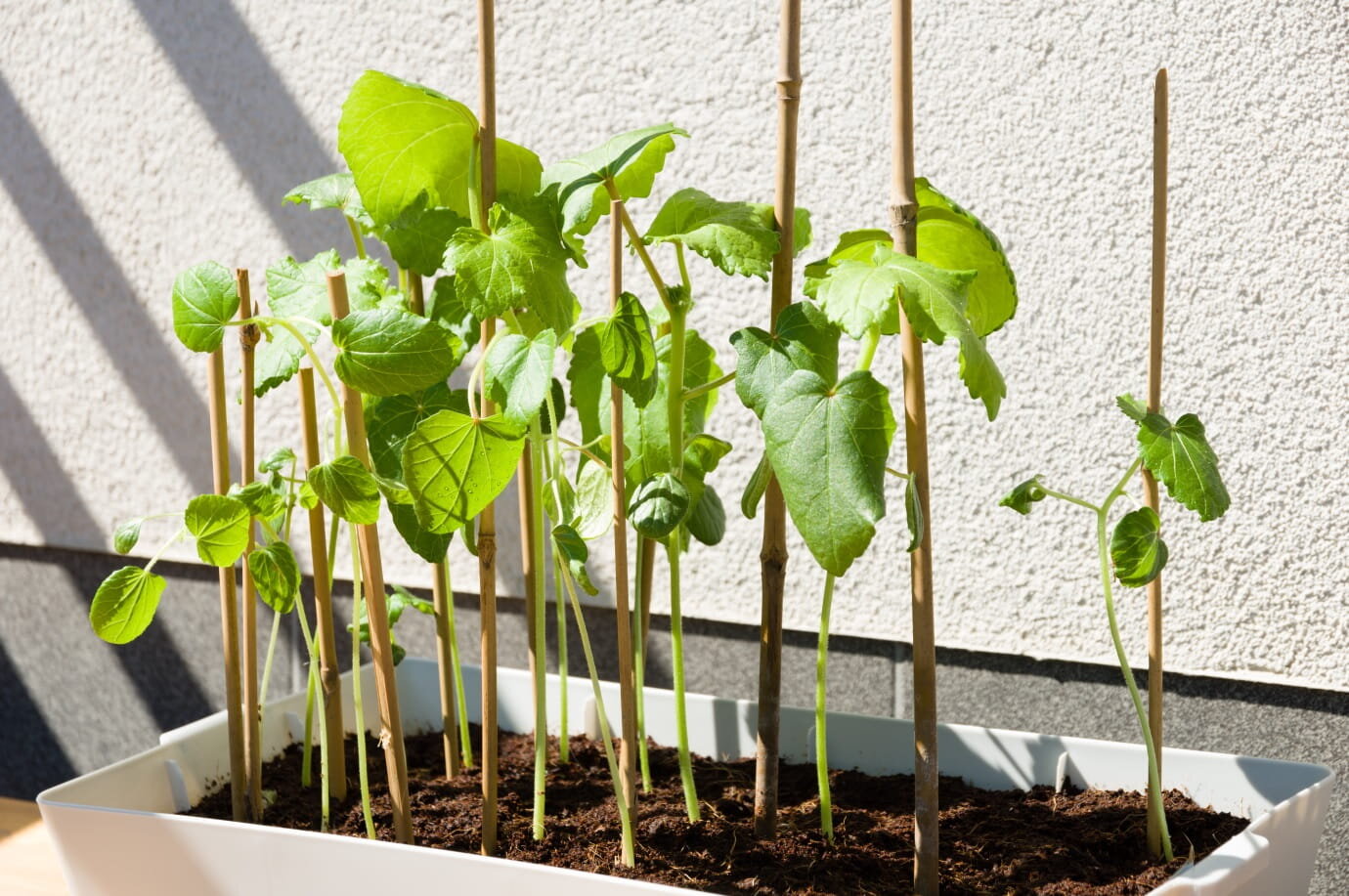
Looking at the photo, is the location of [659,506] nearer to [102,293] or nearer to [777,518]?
[777,518]

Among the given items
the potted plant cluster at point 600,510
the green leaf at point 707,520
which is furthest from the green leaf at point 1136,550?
the green leaf at point 707,520

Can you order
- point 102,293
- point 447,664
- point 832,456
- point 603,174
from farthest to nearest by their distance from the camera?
1. point 102,293
2. point 447,664
3. point 603,174
4. point 832,456

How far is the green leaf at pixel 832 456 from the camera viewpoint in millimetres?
568

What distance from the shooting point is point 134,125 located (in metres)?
1.36

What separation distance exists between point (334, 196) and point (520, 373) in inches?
12.2

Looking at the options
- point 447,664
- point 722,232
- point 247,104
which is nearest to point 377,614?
point 447,664

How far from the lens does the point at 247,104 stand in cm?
130

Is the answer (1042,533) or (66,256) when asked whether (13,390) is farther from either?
(1042,533)

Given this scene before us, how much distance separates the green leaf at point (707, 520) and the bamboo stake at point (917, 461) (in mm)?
158

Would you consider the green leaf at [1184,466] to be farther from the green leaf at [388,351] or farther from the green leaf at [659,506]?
the green leaf at [388,351]

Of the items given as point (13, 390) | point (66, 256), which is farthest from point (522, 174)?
point (13, 390)

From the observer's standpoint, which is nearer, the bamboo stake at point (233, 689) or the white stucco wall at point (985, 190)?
the bamboo stake at point (233, 689)

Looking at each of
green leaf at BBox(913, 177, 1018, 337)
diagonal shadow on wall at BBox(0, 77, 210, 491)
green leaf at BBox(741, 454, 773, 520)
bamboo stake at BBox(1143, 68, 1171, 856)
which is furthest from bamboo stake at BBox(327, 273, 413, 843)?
diagonal shadow on wall at BBox(0, 77, 210, 491)

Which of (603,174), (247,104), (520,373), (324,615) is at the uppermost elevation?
(247,104)
